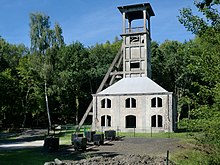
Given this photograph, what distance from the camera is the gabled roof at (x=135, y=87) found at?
33.3m

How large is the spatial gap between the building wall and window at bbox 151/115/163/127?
32cm

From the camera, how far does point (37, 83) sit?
138 feet

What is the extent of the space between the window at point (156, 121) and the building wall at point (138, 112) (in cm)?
32

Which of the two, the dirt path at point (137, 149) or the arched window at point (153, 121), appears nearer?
the dirt path at point (137, 149)

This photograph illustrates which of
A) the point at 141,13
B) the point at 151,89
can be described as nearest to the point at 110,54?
the point at 141,13

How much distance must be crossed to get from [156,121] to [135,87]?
4849mm

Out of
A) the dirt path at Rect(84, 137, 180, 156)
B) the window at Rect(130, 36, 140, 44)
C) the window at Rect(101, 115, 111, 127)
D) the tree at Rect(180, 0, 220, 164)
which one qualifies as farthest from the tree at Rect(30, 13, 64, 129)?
the tree at Rect(180, 0, 220, 164)

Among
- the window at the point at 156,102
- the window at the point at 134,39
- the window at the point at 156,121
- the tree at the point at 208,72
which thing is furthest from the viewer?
the window at the point at 134,39

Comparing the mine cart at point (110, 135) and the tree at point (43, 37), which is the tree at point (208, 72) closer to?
the mine cart at point (110, 135)

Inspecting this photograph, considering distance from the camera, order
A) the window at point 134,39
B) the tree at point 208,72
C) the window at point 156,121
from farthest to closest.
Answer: the window at point 134,39 → the window at point 156,121 → the tree at point 208,72

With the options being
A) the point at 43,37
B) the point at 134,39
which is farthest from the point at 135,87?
the point at 43,37

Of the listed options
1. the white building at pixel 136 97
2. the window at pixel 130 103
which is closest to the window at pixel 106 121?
the white building at pixel 136 97

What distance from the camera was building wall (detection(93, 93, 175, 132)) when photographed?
31969 mm

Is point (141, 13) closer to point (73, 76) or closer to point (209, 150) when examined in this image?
point (73, 76)
